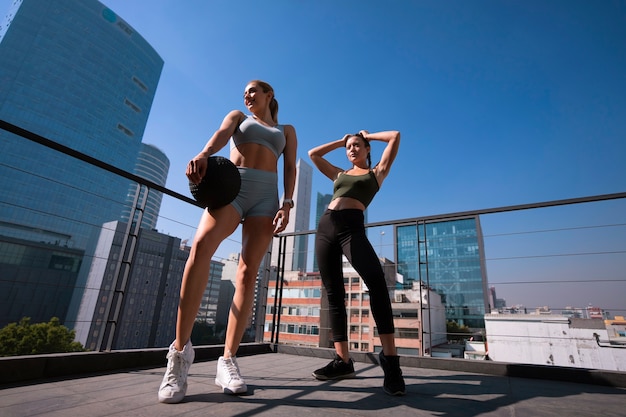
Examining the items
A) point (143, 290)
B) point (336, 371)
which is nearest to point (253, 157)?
point (336, 371)

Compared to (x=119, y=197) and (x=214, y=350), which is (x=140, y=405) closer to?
(x=214, y=350)

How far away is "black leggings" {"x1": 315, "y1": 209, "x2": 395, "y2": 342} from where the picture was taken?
1564mm

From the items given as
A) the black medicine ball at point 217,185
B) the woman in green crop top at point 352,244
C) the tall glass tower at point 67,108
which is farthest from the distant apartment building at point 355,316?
the tall glass tower at point 67,108

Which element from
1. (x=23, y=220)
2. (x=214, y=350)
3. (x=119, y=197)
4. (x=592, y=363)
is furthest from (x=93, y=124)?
(x=592, y=363)

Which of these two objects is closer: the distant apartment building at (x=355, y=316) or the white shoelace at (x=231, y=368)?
the white shoelace at (x=231, y=368)

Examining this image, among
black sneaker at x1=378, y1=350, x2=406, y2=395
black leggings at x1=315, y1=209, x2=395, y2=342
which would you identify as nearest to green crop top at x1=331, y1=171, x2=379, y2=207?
black leggings at x1=315, y1=209, x2=395, y2=342

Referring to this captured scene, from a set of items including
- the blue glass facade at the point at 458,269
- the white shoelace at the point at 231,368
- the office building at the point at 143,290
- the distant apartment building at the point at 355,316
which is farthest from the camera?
the blue glass facade at the point at 458,269

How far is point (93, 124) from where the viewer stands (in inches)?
2552

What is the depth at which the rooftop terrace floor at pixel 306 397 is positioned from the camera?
3.27 feet

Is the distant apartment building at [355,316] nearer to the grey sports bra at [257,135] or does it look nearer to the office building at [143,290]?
the office building at [143,290]

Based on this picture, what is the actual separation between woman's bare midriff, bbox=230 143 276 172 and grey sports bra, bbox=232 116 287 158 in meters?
0.03

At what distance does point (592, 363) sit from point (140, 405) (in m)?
31.3

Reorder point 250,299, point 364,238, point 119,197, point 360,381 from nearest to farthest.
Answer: point 250,299 < point 360,381 < point 364,238 < point 119,197

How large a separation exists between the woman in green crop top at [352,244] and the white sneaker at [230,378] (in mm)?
542
